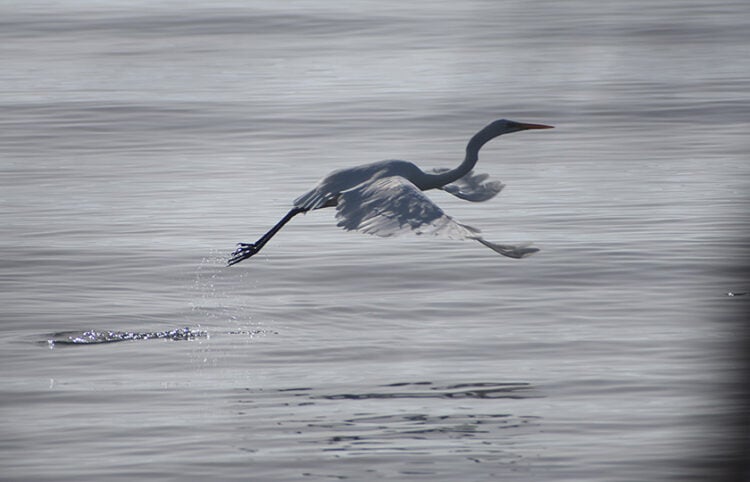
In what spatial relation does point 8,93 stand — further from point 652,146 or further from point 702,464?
point 702,464

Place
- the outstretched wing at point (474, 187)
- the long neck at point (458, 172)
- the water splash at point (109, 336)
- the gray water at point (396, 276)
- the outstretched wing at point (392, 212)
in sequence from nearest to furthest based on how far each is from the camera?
the gray water at point (396, 276) < the outstretched wing at point (392, 212) < the water splash at point (109, 336) < the long neck at point (458, 172) < the outstretched wing at point (474, 187)

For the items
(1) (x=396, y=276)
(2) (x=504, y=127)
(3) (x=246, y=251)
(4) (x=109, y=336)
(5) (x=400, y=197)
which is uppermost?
(2) (x=504, y=127)

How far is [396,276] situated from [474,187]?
988mm

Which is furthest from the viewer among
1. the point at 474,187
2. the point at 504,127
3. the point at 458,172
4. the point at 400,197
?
the point at 504,127

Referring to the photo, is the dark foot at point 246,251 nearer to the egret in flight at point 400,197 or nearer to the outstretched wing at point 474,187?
the egret in flight at point 400,197

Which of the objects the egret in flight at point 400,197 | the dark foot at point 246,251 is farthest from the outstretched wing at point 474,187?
the dark foot at point 246,251

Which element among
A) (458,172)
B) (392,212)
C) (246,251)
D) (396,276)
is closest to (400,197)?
(392,212)

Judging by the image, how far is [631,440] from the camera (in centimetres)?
714

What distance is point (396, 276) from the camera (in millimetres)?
11398

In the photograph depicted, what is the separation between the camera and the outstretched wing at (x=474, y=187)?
35.4ft

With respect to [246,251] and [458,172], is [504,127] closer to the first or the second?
[458,172]

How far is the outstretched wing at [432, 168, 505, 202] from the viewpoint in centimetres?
1080

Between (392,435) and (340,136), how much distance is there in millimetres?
11113

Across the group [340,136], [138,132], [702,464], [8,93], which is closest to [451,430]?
[702,464]
